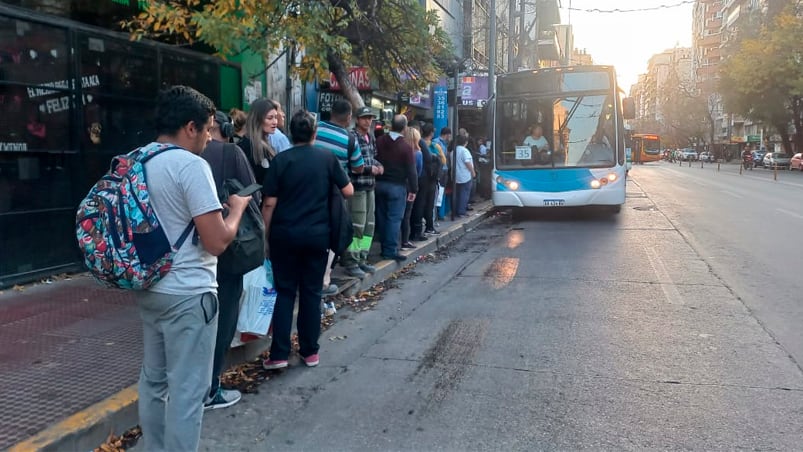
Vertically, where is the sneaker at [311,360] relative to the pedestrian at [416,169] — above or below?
below

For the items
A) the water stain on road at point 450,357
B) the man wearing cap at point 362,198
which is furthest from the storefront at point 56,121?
the water stain on road at point 450,357

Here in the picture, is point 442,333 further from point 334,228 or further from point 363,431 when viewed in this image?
point 363,431

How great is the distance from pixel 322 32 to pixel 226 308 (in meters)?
3.77

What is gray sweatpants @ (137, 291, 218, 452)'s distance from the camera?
8.83ft

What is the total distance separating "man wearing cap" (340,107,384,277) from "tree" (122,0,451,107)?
2.65ft

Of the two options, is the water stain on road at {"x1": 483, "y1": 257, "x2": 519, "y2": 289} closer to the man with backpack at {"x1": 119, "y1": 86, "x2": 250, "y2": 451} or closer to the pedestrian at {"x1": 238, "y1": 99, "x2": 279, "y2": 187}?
the pedestrian at {"x1": 238, "y1": 99, "x2": 279, "y2": 187}

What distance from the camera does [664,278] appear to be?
773 centimetres

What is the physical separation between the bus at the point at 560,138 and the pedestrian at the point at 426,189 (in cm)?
316

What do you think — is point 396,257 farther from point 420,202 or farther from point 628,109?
point 628,109

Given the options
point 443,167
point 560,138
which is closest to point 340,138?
point 443,167

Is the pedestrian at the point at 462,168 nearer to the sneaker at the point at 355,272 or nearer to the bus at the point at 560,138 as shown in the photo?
the bus at the point at 560,138

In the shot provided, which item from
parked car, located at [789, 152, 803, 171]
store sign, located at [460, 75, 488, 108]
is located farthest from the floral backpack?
parked car, located at [789, 152, 803, 171]

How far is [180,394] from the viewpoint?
108 inches

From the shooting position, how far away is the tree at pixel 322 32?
6.50m
